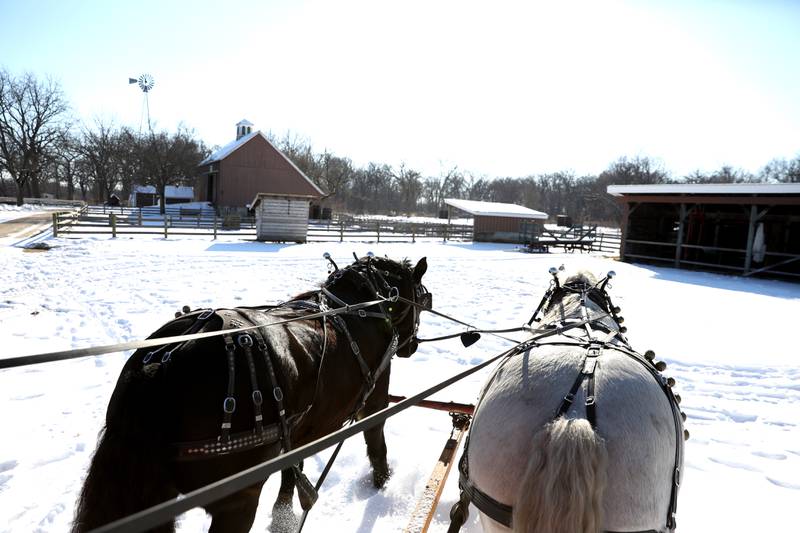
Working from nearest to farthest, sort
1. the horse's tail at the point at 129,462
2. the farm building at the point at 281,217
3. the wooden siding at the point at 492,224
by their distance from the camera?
the horse's tail at the point at 129,462 < the farm building at the point at 281,217 < the wooden siding at the point at 492,224

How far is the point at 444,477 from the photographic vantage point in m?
3.16

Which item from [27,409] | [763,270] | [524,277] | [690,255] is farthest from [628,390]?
[690,255]

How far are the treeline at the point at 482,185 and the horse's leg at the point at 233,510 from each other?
186 ft

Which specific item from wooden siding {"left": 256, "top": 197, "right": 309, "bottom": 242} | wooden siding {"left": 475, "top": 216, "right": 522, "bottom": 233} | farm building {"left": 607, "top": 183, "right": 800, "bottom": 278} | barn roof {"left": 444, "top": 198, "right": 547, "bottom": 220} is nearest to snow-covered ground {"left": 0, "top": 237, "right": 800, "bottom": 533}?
farm building {"left": 607, "top": 183, "right": 800, "bottom": 278}

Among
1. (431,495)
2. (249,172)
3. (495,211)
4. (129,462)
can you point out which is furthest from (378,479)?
(249,172)

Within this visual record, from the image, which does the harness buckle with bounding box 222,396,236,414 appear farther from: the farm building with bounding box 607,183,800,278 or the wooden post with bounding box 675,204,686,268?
the wooden post with bounding box 675,204,686,268

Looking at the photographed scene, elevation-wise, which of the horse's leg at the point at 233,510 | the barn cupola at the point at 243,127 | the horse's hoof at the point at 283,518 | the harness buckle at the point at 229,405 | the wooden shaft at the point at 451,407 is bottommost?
→ the horse's hoof at the point at 283,518

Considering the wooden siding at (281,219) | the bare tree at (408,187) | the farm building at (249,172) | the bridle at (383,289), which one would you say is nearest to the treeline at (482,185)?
the bare tree at (408,187)

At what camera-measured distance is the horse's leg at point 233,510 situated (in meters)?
2.00

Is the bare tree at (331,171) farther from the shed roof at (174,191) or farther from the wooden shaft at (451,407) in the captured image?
the wooden shaft at (451,407)

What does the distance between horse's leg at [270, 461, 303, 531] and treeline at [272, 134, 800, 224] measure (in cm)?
5576

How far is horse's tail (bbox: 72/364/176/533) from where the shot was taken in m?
1.74

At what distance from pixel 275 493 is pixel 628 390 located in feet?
9.04

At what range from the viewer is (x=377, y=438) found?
3.52 meters
